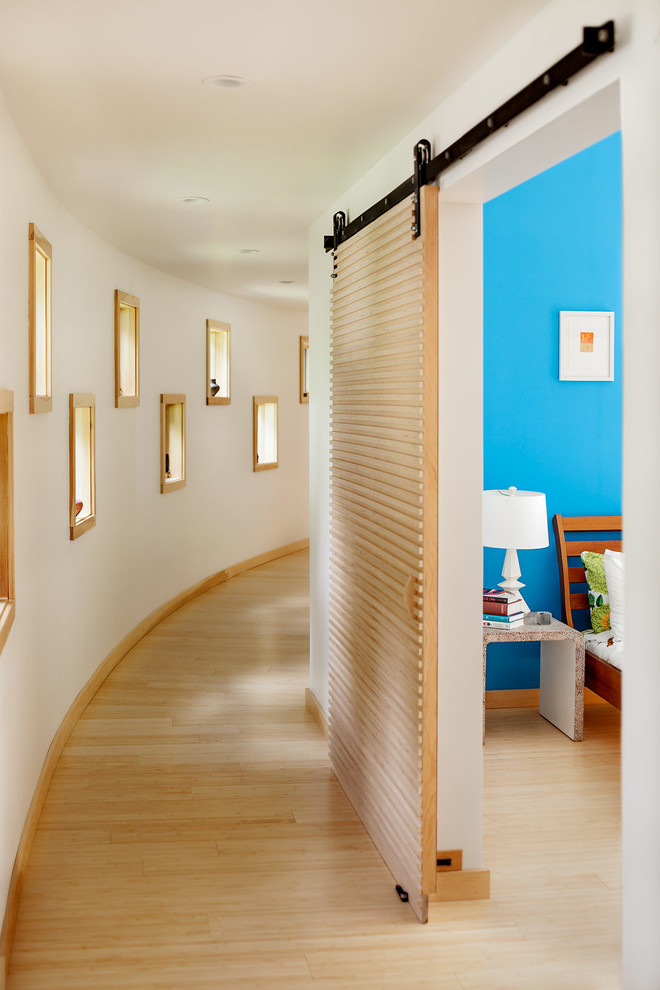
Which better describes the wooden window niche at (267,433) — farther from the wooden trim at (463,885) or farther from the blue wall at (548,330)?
the wooden trim at (463,885)

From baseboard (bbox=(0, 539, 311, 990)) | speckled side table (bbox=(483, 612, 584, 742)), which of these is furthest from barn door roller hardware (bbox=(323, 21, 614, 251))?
baseboard (bbox=(0, 539, 311, 990))

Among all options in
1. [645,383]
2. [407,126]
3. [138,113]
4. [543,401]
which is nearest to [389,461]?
[407,126]

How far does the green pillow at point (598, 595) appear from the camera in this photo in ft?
17.3

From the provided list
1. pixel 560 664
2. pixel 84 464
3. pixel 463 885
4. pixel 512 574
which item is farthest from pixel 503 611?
pixel 84 464

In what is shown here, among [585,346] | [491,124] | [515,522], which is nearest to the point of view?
[491,124]

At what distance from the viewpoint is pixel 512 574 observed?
5082 millimetres

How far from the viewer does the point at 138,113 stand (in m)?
3.22

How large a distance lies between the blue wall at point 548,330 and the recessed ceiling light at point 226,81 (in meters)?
2.62

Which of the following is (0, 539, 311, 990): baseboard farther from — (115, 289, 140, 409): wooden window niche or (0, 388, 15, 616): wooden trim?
(115, 289, 140, 409): wooden window niche

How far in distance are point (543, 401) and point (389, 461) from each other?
6.86 feet

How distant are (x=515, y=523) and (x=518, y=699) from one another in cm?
121

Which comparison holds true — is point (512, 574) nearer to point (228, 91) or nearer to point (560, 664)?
point (560, 664)

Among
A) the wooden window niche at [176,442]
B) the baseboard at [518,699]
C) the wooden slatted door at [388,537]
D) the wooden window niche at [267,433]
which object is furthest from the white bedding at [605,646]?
→ the wooden window niche at [267,433]

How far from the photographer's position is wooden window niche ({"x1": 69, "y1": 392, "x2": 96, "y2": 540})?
199 inches
